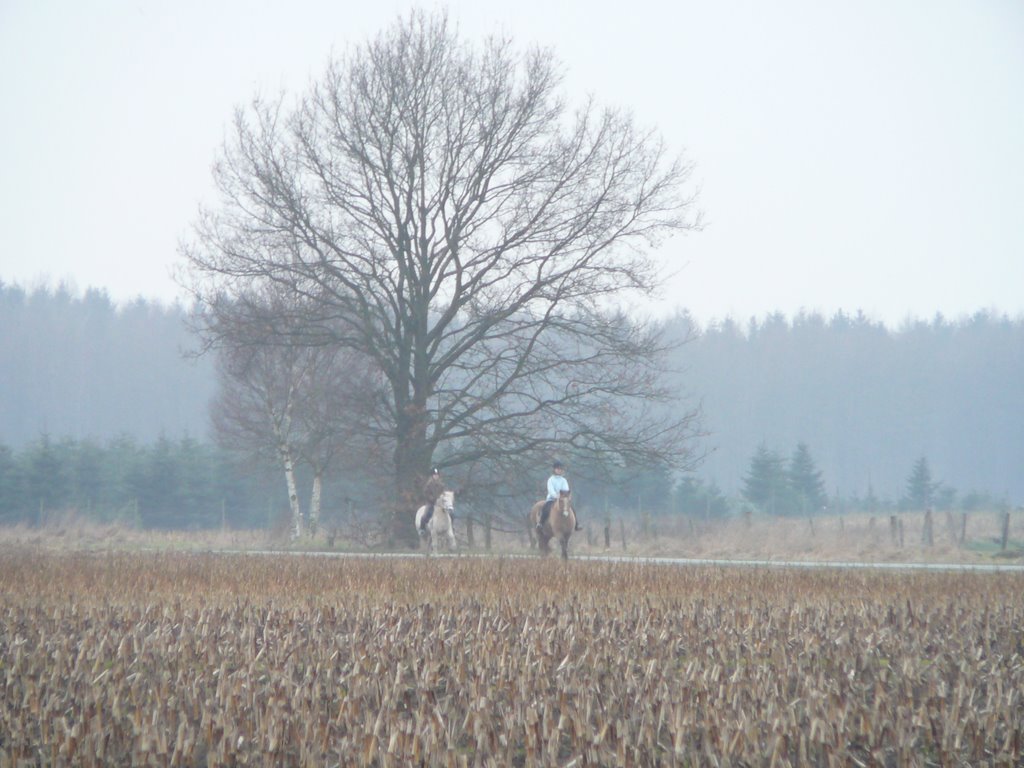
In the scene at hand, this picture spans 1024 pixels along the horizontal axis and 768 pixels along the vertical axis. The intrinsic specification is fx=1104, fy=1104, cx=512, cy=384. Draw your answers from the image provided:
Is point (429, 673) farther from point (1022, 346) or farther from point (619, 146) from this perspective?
point (1022, 346)

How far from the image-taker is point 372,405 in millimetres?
29172

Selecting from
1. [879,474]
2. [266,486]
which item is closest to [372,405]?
[266,486]

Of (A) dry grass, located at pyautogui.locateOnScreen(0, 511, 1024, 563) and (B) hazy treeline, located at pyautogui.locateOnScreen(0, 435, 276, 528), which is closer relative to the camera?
(A) dry grass, located at pyautogui.locateOnScreen(0, 511, 1024, 563)

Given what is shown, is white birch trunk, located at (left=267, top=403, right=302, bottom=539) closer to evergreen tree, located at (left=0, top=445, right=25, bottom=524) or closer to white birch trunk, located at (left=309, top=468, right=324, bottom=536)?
white birch trunk, located at (left=309, top=468, right=324, bottom=536)

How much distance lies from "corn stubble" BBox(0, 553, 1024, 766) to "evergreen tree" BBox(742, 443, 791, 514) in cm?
5244

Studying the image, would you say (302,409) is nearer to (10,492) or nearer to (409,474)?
(409,474)

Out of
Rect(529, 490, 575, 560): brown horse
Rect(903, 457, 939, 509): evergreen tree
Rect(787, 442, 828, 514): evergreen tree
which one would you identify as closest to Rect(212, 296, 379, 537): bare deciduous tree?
Rect(529, 490, 575, 560): brown horse

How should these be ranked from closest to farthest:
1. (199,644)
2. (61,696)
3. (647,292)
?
1. (61,696)
2. (199,644)
3. (647,292)

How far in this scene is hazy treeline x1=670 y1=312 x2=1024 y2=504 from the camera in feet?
368

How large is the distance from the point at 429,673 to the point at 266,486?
5424 centimetres

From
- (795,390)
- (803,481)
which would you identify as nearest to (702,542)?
(803,481)

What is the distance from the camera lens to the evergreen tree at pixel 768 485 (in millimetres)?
63500

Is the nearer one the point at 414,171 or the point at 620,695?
the point at 620,695

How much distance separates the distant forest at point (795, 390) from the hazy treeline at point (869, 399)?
15 centimetres
